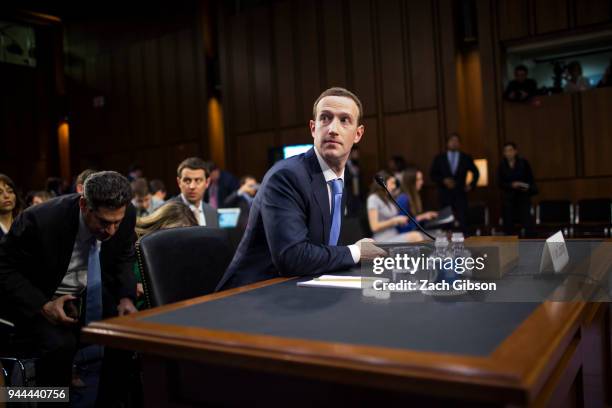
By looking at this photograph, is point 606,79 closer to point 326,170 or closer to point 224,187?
point 224,187

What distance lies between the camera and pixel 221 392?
1.10 meters

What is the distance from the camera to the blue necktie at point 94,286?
7.72 ft

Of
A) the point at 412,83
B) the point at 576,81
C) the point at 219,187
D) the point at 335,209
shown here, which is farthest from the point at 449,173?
the point at 335,209

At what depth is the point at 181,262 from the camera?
6.16 feet

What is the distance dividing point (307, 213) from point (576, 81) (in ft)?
22.9

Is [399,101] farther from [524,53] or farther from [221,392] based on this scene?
[221,392]

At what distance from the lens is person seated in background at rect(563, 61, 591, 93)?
24.8ft

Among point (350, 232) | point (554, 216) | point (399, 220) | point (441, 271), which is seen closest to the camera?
point (441, 271)

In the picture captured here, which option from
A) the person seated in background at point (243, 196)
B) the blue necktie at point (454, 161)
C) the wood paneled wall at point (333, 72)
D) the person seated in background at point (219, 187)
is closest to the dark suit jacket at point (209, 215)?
the person seated in background at point (243, 196)

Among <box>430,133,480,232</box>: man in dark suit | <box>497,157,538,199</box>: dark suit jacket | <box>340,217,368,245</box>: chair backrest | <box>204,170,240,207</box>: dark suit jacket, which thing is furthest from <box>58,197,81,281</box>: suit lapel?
<box>497,157,538,199</box>: dark suit jacket

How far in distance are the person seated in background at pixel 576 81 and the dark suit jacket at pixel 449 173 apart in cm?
174

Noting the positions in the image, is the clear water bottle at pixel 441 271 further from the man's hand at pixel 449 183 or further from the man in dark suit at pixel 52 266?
the man's hand at pixel 449 183

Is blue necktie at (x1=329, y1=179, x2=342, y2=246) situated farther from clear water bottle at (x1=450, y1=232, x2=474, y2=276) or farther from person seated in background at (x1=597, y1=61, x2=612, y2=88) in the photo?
person seated in background at (x1=597, y1=61, x2=612, y2=88)

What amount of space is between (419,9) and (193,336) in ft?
26.4
